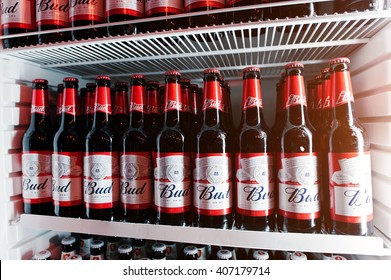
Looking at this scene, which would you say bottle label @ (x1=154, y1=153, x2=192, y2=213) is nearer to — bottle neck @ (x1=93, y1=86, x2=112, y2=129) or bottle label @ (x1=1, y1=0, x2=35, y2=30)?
bottle neck @ (x1=93, y1=86, x2=112, y2=129)

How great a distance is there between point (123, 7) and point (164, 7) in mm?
116

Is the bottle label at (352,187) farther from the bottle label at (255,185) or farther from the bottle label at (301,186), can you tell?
the bottle label at (255,185)

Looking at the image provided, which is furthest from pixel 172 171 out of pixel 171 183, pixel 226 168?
pixel 226 168

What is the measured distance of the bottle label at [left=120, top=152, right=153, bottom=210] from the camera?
2.51 feet

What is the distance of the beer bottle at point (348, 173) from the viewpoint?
621 mm

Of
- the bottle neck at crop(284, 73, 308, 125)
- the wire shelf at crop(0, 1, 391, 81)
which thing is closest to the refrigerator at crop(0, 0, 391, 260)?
the wire shelf at crop(0, 1, 391, 81)

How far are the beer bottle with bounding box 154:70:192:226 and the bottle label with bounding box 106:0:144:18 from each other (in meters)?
0.19

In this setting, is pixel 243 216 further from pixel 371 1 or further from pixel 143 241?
pixel 371 1

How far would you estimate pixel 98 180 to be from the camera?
2.53 ft

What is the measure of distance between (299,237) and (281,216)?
0.07m

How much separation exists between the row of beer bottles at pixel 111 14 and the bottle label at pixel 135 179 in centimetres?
37

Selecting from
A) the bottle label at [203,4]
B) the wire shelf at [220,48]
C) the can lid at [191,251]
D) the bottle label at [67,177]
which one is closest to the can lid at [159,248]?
the can lid at [191,251]

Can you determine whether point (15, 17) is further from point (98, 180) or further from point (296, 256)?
point (296, 256)

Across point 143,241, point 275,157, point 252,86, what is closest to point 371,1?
point 252,86
